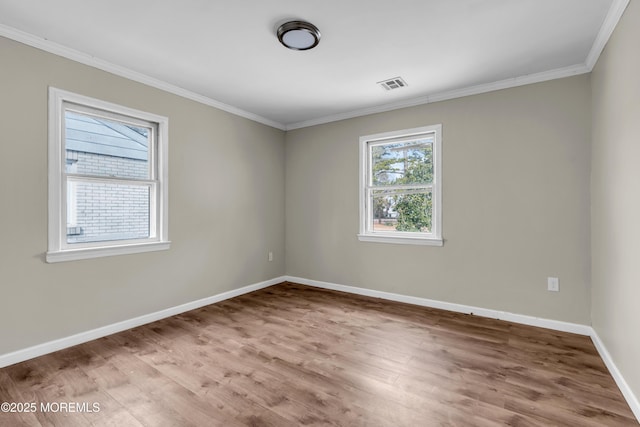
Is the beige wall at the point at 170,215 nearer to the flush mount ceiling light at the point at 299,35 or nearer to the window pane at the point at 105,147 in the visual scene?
the window pane at the point at 105,147

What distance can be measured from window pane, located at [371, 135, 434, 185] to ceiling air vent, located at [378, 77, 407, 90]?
2.48 feet

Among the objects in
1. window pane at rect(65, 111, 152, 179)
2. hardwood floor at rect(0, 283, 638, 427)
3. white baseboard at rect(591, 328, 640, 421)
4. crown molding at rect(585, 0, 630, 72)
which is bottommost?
hardwood floor at rect(0, 283, 638, 427)

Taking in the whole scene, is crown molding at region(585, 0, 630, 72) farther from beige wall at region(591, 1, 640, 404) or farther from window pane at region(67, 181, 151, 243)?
window pane at region(67, 181, 151, 243)

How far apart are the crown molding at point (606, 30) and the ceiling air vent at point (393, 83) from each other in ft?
5.00

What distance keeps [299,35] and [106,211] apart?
237 centimetres

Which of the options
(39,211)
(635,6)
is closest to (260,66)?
(39,211)

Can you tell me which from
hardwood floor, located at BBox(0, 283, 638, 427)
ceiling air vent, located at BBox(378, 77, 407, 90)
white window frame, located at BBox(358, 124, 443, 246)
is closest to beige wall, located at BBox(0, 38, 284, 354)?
hardwood floor, located at BBox(0, 283, 638, 427)

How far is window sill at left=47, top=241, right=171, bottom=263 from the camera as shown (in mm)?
2523

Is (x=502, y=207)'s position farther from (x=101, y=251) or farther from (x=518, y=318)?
(x=101, y=251)

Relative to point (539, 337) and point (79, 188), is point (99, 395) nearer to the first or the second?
point (79, 188)

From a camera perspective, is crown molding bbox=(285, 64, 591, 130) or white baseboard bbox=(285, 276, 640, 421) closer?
white baseboard bbox=(285, 276, 640, 421)

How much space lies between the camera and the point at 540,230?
3023 millimetres

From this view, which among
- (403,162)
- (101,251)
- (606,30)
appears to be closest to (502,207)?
(403,162)

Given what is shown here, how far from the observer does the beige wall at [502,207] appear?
288cm
